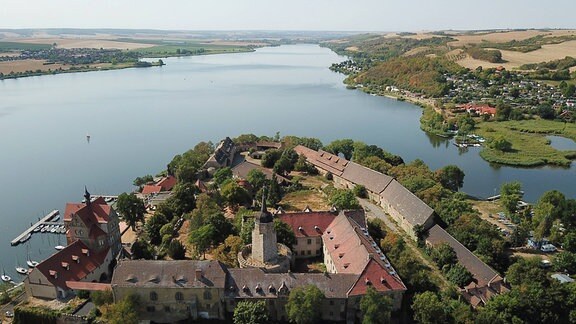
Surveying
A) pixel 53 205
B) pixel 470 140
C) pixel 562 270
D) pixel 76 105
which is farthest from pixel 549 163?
pixel 76 105

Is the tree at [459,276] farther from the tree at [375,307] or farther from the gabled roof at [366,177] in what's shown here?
the gabled roof at [366,177]

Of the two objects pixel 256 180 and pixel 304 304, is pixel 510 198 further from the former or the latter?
pixel 304 304

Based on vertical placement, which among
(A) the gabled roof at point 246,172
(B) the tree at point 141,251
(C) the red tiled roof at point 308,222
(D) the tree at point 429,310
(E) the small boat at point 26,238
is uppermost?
(C) the red tiled roof at point 308,222

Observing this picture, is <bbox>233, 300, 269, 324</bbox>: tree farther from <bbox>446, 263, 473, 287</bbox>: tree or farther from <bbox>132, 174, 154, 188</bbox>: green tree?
<bbox>132, 174, 154, 188</bbox>: green tree

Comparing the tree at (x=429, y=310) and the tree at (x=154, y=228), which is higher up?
the tree at (x=429, y=310)

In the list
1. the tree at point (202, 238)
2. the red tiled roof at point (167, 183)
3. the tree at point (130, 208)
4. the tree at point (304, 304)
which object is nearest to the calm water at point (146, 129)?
the red tiled roof at point (167, 183)

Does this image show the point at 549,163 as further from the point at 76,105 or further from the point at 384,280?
the point at 76,105

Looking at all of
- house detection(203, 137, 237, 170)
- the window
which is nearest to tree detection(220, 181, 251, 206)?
house detection(203, 137, 237, 170)
